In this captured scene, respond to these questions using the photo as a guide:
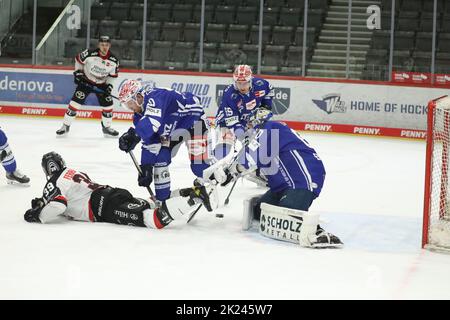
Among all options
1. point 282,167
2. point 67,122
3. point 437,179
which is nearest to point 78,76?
point 67,122

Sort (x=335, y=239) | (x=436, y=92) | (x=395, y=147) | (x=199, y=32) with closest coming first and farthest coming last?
(x=335, y=239)
(x=395, y=147)
(x=436, y=92)
(x=199, y=32)

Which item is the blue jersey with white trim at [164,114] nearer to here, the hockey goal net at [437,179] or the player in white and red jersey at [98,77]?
the hockey goal net at [437,179]

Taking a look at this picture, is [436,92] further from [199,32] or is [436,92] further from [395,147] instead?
[199,32]

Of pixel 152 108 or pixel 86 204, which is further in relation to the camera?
pixel 152 108

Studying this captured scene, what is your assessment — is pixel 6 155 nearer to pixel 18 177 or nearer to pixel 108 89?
pixel 18 177

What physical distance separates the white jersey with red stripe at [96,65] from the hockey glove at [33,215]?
224 inches

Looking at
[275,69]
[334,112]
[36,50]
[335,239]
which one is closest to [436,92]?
[334,112]

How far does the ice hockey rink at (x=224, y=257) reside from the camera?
13.7 feet

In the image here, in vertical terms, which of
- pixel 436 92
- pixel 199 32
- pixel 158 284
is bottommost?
pixel 158 284

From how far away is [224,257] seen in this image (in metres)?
4.91

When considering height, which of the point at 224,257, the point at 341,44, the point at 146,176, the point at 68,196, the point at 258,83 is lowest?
the point at 224,257

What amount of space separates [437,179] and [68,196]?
252 centimetres
